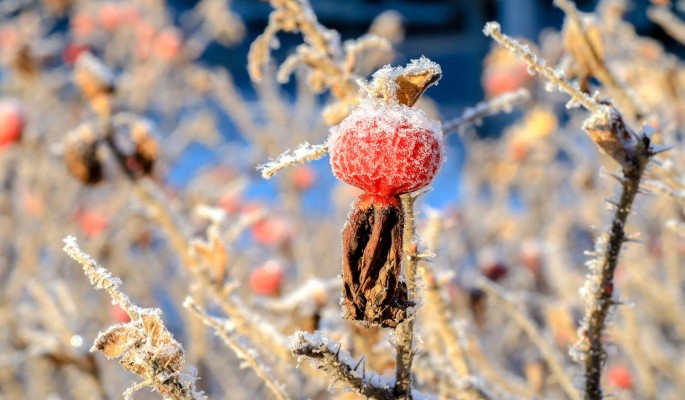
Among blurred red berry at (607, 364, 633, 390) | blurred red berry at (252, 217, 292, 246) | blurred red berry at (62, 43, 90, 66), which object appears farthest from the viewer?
blurred red berry at (252, 217, 292, 246)

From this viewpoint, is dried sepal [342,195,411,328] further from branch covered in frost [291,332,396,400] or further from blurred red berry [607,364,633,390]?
blurred red berry [607,364,633,390]

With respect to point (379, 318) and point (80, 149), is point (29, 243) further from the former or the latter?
point (379, 318)

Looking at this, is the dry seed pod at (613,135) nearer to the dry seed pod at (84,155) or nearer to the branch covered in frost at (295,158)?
the branch covered in frost at (295,158)

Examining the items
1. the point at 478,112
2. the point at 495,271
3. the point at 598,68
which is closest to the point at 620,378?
the point at 495,271

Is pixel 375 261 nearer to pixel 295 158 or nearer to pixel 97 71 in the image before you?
pixel 295 158

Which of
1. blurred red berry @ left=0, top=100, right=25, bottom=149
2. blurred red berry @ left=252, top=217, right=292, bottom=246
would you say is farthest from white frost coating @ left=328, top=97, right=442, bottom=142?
blurred red berry @ left=252, top=217, right=292, bottom=246

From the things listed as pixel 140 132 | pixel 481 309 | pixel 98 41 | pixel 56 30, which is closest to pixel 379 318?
pixel 140 132

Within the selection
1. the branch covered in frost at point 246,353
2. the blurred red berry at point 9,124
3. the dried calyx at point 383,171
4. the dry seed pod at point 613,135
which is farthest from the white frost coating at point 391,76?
the blurred red berry at point 9,124
